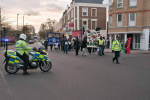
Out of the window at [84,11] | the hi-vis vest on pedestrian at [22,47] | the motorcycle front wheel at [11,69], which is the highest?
the window at [84,11]

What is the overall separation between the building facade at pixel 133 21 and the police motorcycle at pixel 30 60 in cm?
2133

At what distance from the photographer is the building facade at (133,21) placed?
27.7 m

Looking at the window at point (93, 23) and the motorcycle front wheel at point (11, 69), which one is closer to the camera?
the motorcycle front wheel at point (11, 69)

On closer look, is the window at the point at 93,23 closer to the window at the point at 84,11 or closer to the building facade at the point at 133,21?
the window at the point at 84,11

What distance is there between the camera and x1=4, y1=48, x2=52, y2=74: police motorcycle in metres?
8.74

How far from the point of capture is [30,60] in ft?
29.5

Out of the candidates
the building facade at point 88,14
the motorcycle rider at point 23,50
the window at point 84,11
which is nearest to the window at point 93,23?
the building facade at point 88,14

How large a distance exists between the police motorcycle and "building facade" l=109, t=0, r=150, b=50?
21.3m

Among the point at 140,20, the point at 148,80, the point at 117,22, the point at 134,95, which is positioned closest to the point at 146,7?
the point at 140,20

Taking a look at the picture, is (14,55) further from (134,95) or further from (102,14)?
(102,14)

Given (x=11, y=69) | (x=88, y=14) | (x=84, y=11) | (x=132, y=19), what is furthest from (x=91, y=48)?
(x=88, y=14)

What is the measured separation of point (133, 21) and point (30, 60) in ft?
75.1

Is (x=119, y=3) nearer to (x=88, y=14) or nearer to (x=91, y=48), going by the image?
(x=91, y=48)

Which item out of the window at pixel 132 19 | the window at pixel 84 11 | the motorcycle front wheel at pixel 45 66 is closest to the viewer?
the motorcycle front wheel at pixel 45 66
